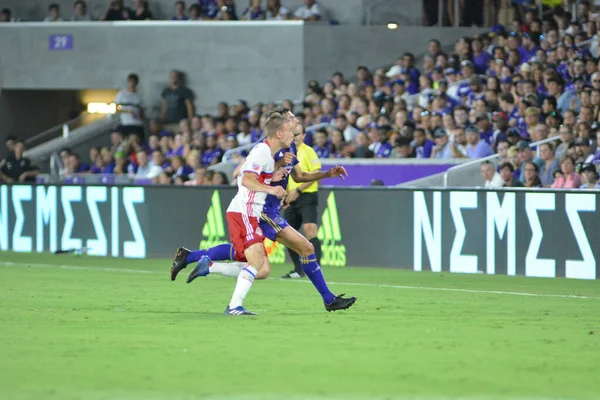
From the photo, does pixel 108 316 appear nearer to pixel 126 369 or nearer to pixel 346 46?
pixel 126 369

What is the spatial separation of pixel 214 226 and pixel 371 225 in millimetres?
3034

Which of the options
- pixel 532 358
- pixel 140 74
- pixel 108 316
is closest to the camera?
pixel 532 358

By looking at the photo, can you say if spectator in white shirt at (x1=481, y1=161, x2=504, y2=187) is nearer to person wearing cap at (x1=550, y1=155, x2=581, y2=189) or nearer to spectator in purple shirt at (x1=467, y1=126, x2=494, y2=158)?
person wearing cap at (x1=550, y1=155, x2=581, y2=189)

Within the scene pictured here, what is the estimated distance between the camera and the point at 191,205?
21.8 metres

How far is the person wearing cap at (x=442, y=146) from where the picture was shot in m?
22.0

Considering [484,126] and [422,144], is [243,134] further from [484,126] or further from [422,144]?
[484,126]

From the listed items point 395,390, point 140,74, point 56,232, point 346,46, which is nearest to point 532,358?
point 395,390

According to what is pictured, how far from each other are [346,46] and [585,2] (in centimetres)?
587

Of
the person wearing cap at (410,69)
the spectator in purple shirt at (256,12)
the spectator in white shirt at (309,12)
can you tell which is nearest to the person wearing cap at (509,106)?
the person wearing cap at (410,69)

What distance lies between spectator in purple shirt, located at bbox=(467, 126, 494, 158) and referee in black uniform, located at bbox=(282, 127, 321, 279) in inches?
190

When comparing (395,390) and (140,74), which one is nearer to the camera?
(395,390)

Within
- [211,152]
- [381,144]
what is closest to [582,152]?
[381,144]

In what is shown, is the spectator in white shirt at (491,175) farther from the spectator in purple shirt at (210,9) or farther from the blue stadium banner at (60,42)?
the blue stadium banner at (60,42)

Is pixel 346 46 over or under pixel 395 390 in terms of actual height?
over
